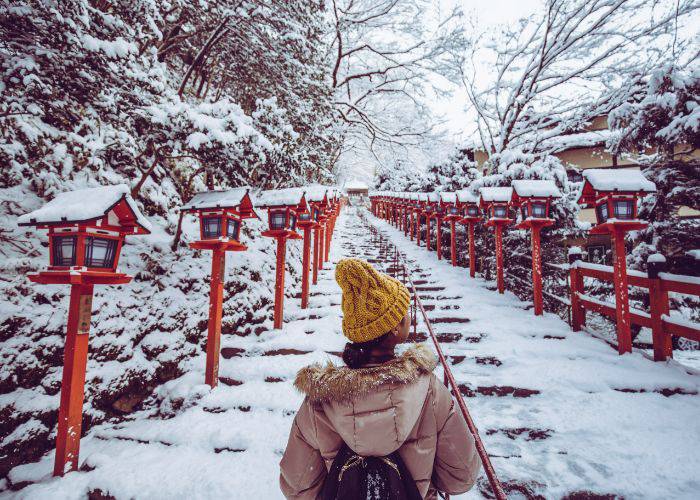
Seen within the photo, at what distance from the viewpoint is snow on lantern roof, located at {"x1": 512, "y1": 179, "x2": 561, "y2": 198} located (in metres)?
6.36

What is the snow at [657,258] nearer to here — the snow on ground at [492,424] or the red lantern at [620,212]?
the red lantern at [620,212]

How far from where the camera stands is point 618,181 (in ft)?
15.8

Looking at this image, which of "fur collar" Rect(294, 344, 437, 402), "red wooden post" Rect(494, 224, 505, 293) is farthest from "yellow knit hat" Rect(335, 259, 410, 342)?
"red wooden post" Rect(494, 224, 505, 293)

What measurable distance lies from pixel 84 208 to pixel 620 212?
7.30m

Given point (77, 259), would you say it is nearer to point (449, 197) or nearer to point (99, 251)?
point (99, 251)

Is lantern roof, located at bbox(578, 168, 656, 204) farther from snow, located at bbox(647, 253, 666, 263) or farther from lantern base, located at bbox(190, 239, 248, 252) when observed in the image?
lantern base, located at bbox(190, 239, 248, 252)

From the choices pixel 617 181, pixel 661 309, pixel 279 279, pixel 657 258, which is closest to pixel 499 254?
pixel 617 181

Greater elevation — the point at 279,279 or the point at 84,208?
the point at 84,208

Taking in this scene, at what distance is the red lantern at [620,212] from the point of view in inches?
187

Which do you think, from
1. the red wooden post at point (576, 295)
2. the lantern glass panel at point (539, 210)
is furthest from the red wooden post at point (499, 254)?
the red wooden post at point (576, 295)

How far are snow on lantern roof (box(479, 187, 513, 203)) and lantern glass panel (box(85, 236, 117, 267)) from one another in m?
7.59

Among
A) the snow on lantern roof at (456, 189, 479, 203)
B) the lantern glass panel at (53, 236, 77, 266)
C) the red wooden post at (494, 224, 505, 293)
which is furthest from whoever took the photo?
the snow on lantern roof at (456, 189, 479, 203)

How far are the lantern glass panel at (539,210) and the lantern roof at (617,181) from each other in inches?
48.1

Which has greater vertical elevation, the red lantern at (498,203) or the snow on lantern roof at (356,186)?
the snow on lantern roof at (356,186)
